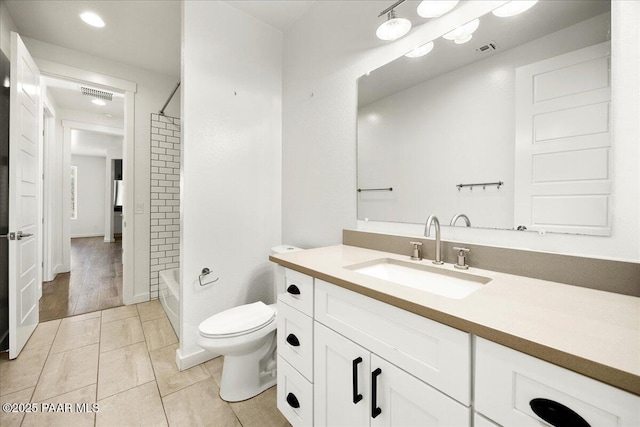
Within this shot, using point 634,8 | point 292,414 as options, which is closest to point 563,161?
point 634,8

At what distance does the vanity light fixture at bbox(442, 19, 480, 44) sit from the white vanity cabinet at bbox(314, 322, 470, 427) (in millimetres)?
1408

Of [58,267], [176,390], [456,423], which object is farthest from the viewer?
[58,267]

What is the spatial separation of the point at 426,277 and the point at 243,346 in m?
1.07

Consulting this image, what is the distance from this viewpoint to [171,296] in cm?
233

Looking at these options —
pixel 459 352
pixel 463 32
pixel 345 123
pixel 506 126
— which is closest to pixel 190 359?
pixel 459 352

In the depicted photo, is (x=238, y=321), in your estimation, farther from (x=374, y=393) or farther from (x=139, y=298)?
(x=139, y=298)

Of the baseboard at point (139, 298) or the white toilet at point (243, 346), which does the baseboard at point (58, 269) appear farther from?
the white toilet at point (243, 346)

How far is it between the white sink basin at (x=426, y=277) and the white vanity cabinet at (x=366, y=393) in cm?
35

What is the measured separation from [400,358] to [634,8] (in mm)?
1316

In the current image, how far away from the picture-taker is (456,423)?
2.07ft

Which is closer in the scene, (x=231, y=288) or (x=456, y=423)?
(x=456, y=423)

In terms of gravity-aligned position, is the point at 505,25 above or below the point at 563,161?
above

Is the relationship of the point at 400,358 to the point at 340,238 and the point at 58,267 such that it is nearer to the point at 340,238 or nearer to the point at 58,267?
→ the point at 340,238

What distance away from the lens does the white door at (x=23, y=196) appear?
1.80 meters
